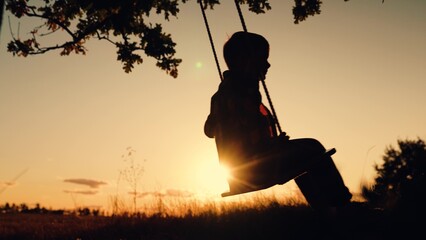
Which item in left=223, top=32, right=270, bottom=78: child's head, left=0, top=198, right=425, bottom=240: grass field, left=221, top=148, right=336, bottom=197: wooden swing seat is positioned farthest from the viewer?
left=0, top=198, right=425, bottom=240: grass field

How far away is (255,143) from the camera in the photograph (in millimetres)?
2629

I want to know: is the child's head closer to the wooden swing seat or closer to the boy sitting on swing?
the boy sitting on swing

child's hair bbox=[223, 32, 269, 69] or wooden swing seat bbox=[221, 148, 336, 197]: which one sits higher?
child's hair bbox=[223, 32, 269, 69]

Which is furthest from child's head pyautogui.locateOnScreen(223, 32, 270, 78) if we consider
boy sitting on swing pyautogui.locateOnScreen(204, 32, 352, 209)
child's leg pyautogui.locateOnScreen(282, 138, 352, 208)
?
child's leg pyautogui.locateOnScreen(282, 138, 352, 208)

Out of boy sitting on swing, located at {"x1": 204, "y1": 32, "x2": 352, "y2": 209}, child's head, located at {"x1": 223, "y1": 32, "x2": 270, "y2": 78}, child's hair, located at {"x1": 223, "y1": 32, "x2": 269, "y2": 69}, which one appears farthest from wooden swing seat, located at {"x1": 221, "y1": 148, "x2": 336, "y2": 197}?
child's hair, located at {"x1": 223, "y1": 32, "x2": 269, "y2": 69}

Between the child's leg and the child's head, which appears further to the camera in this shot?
the child's head

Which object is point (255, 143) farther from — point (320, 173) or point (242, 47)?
point (242, 47)

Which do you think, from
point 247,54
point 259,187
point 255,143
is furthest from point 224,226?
point 247,54

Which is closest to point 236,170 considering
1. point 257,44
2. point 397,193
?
point 257,44

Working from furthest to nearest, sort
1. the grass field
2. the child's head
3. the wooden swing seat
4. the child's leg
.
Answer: the grass field, the child's head, the child's leg, the wooden swing seat

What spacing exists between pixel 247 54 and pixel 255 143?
83 centimetres

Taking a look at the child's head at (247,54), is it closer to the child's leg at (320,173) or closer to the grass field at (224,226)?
the child's leg at (320,173)

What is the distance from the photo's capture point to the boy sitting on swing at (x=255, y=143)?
2.48m

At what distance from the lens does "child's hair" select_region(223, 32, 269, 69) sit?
2857 mm
